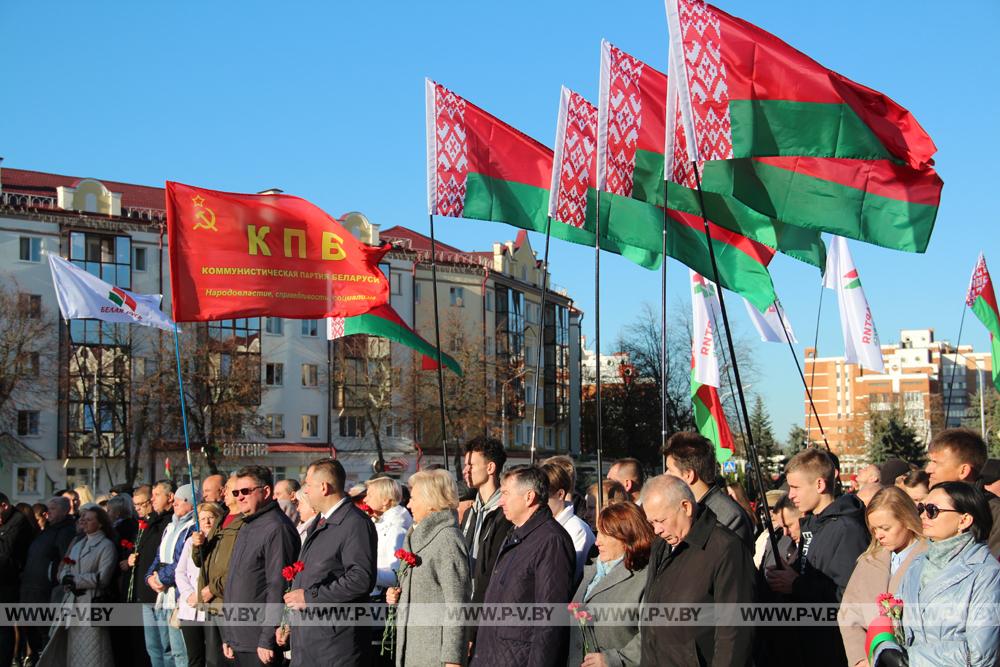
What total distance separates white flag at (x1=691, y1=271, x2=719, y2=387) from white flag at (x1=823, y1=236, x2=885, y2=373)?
2250mm

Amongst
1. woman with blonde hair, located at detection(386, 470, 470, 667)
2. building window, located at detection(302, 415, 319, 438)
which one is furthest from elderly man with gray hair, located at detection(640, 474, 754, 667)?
building window, located at detection(302, 415, 319, 438)

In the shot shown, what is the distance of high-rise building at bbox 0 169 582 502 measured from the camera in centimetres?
5516

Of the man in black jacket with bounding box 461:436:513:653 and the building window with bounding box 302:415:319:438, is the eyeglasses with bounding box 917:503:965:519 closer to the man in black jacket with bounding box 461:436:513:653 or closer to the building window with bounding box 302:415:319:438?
the man in black jacket with bounding box 461:436:513:653

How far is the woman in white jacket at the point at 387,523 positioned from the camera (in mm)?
9352

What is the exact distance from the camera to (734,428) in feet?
206

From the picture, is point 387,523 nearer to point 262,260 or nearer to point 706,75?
point 262,260

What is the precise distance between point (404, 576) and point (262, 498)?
173 centimetres

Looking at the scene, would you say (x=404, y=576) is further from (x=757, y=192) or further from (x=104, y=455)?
(x=104, y=455)

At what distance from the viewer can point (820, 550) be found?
7.29m

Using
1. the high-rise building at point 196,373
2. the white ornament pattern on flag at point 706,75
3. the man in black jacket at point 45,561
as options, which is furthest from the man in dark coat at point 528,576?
the high-rise building at point 196,373

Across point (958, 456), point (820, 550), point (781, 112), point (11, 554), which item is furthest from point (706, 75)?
point (11, 554)

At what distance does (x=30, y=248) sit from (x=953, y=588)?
5716 cm

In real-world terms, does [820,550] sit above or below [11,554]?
above

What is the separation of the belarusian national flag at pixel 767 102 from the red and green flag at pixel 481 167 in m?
3.32
